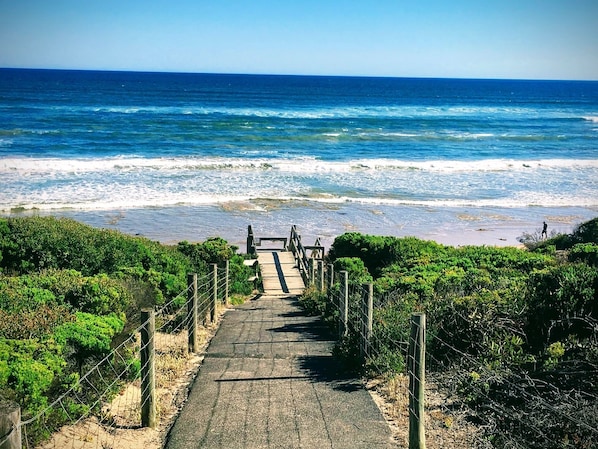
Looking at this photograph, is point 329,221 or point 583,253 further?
point 329,221

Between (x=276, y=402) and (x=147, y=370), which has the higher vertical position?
(x=147, y=370)

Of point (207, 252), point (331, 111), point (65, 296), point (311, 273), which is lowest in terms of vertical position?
point (311, 273)

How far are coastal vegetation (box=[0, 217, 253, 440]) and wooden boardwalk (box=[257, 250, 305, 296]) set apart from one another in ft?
5.43

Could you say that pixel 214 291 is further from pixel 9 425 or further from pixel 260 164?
pixel 260 164

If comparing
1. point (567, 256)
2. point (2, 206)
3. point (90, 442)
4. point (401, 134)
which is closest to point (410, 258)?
point (567, 256)

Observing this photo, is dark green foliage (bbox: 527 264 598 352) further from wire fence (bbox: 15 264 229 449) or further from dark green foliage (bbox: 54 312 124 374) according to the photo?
dark green foliage (bbox: 54 312 124 374)

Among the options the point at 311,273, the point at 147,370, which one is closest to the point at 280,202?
the point at 311,273

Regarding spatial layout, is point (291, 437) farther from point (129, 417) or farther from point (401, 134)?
point (401, 134)

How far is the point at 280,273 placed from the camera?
20797mm

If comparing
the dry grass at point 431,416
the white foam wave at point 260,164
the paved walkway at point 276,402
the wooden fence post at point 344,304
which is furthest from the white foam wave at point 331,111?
the dry grass at point 431,416

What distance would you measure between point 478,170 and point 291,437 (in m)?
43.4

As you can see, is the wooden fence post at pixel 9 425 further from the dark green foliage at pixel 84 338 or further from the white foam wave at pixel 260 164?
the white foam wave at pixel 260 164

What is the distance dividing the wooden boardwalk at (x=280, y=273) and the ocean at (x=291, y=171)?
239cm

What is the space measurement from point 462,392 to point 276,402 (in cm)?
204
